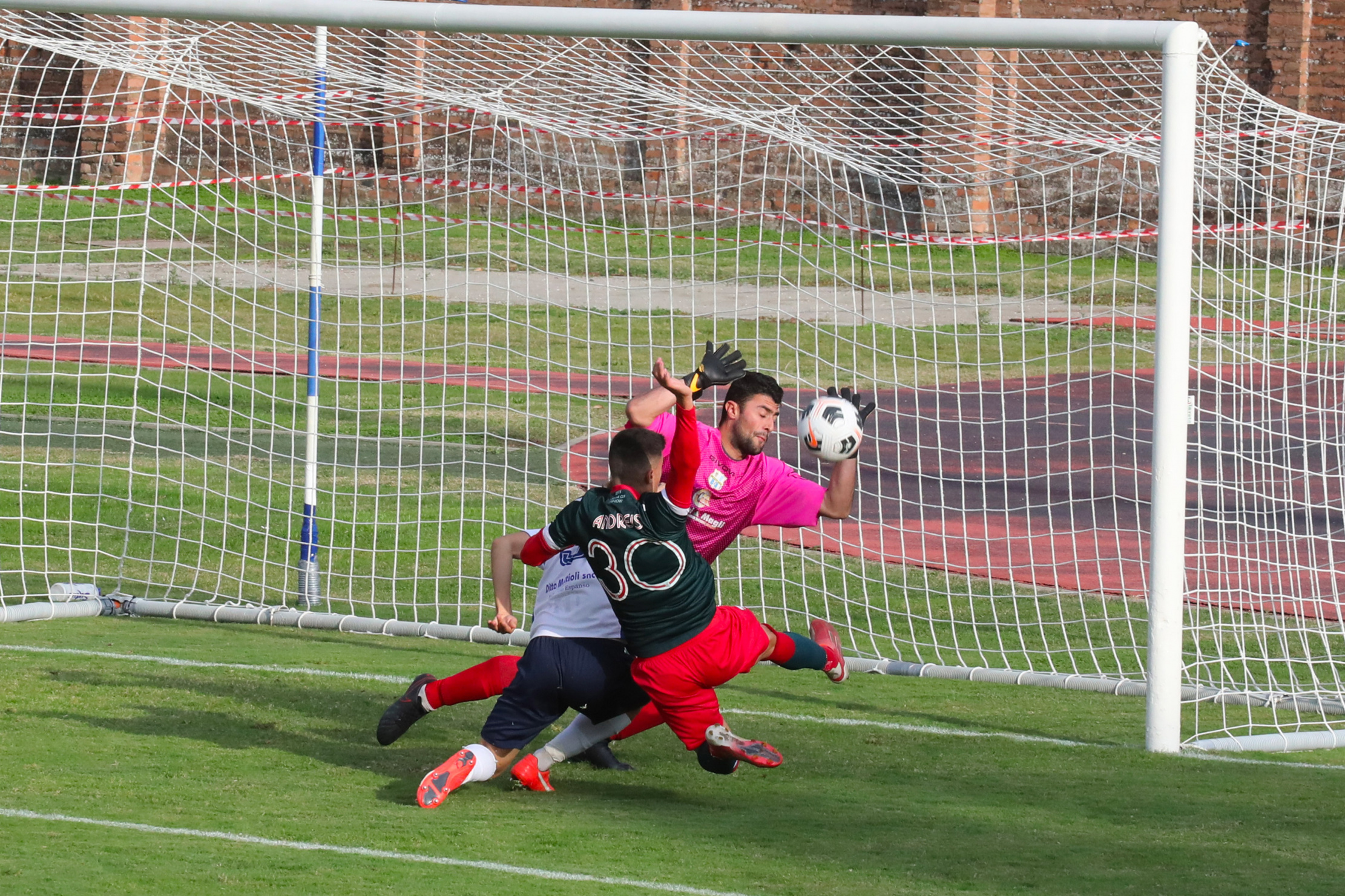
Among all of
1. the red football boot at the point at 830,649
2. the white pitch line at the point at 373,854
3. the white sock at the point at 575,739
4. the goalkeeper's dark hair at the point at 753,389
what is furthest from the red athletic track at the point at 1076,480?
the white pitch line at the point at 373,854

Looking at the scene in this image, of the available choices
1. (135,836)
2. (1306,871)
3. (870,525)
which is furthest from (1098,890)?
(870,525)

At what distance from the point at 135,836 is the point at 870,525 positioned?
7.09 m

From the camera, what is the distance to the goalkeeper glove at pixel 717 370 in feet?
16.3

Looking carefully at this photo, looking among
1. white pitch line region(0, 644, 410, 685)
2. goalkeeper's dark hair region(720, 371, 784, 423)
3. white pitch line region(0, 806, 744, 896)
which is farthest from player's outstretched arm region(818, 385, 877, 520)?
white pitch line region(0, 644, 410, 685)

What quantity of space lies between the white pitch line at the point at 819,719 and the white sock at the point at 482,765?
181cm

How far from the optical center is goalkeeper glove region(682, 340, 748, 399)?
4.97 meters

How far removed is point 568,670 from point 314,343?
4.31 metres

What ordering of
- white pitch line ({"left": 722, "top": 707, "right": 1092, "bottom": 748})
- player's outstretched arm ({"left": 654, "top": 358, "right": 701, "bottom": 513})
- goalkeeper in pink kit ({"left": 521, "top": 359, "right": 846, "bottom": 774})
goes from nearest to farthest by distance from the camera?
1. player's outstretched arm ({"left": 654, "top": 358, "right": 701, "bottom": 513})
2. goalkeeper in pink kit ({"left": 521, "top": 359, "right": 846, "bottom": 774})
3. white pitch line ({"left": 722, "top": 707, "right": 1092, "bottom": 748})

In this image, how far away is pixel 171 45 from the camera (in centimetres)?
900

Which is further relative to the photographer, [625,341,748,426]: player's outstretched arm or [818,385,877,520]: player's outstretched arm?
[818,385,877,520]: player's outstretched arm

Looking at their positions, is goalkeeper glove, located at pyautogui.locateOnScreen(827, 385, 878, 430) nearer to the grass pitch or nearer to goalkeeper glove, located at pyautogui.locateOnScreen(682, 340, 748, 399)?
goalkeeper glove, located at pyautogui.locateOnScreen(682, 340, 748, 399)

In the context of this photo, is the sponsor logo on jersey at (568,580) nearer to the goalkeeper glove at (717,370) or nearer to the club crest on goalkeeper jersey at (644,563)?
the club crest on goalkeeper jersey at (644,563)

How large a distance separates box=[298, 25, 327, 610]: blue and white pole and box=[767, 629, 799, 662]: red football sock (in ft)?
13.6

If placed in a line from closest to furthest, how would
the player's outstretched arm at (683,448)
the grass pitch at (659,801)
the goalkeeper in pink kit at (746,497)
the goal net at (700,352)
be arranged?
the grass pitch at (659,801)
the player's outstretched arm at (683,448)
the goalkeeper in pink kit at (746,497)
the goal net at (700,352)
